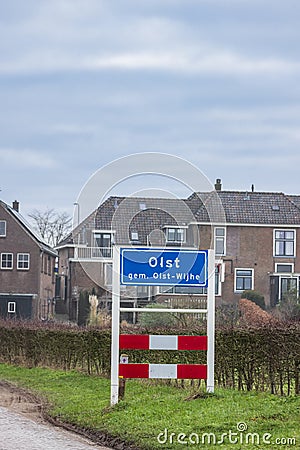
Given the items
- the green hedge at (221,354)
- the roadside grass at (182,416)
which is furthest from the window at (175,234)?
the roadside grass at (182,416)

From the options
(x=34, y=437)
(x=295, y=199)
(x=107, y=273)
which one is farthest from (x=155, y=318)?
(x=295, y=199)

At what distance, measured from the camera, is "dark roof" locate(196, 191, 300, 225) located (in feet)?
202

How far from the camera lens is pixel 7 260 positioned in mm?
61906

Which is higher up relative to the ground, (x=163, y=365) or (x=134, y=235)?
(x=134, y=235)

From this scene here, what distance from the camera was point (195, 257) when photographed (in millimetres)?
13672

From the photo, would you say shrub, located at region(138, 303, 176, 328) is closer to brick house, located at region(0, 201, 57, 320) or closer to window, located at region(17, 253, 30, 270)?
brick house, located at region(0, 201, 57, 320)

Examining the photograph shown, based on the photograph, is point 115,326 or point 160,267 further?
point 115,326

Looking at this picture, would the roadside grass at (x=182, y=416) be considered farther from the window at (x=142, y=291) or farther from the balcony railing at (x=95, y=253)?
the balcony railing at (x=95, y=253)

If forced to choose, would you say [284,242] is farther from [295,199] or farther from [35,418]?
[35,418]

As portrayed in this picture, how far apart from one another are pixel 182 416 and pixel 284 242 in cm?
5108

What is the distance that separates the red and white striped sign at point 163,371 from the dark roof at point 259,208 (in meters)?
47.6

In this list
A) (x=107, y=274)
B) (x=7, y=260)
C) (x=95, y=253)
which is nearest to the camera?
(x=107, y=274)

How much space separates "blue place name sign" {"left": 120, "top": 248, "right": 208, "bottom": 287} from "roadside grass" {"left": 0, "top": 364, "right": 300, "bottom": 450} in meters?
1.84

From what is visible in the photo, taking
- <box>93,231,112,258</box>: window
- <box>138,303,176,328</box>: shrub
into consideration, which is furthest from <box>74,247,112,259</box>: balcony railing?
<box>138,303,176,328</box>: shrub
